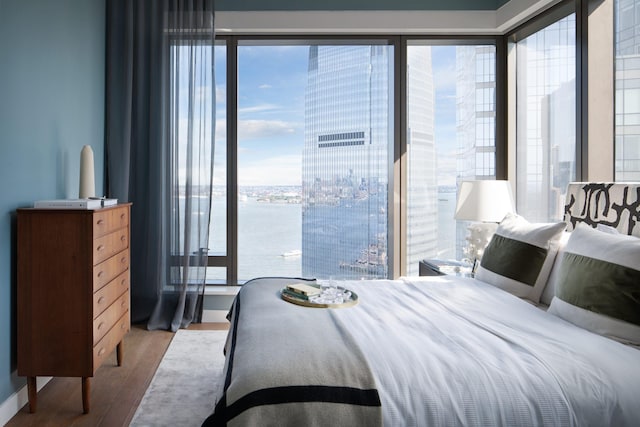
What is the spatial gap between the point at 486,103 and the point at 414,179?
95 centimetres

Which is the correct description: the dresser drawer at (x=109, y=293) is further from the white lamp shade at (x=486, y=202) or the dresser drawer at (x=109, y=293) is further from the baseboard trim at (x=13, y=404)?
the white lamp shade at (x=486, y=202)

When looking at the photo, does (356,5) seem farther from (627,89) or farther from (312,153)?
(627,89)

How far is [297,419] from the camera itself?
1230 millimetres

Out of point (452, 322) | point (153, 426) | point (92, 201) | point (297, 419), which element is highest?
point (92, 201)

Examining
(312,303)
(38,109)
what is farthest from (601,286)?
(38,109)

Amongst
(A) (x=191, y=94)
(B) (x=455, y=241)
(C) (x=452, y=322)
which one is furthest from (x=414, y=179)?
(C) (x=452, y=322)

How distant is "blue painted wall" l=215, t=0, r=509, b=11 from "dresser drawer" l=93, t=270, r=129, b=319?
242 cm

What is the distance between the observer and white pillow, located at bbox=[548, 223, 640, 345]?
1.64 m

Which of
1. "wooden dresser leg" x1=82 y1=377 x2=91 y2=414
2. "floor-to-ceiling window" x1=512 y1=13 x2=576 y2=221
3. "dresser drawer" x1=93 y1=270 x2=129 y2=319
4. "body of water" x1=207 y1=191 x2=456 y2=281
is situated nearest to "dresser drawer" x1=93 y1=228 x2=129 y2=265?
"dresser drawer" x1=93 y1=270 x2=129 y2=319

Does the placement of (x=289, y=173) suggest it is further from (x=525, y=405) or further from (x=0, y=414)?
(x=525, y=405)

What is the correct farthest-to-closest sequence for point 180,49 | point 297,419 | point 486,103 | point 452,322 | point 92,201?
1. point 486,103
2. point 180,49
3. point 92,201
4. point 452,322
5. point 297,419

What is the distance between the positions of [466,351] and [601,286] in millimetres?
694

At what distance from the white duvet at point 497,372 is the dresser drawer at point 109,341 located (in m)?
1.39

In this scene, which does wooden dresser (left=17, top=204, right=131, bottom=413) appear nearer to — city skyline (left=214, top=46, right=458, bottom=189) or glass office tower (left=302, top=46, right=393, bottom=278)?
city skyline (left=214, top=46, right=458, bottom=189)
